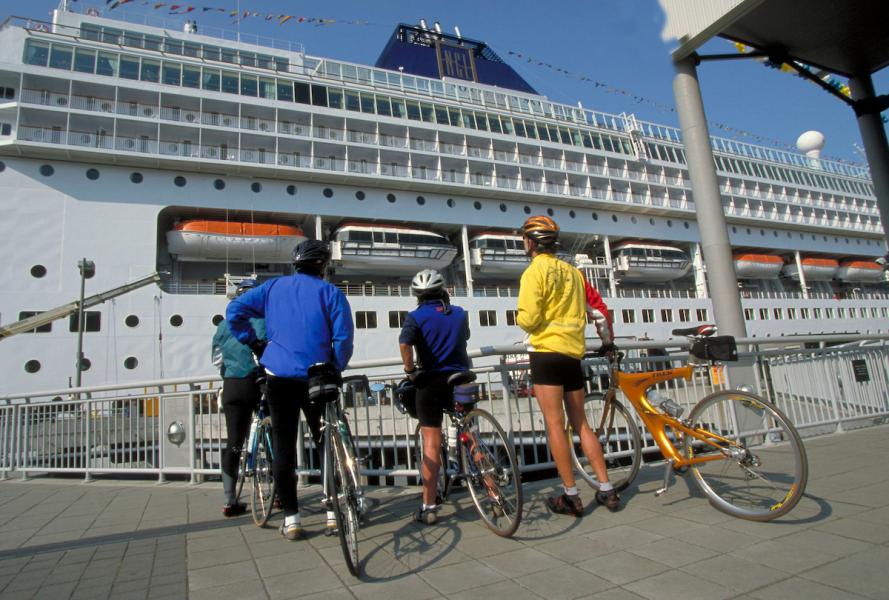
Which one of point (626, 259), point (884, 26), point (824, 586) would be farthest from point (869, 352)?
point (626, 259)

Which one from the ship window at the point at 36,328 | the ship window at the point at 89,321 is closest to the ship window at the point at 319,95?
the ship window at the point at 89,321

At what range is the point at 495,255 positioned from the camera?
2061 cm

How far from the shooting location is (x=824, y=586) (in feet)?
5.72

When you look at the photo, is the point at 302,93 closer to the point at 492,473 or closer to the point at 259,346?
the point at 259,346

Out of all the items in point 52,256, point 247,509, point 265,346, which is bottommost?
point 247,509

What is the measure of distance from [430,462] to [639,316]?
21137mm

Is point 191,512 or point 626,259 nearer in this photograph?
point 191,512

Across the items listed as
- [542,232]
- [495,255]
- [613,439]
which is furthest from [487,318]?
[542,232]

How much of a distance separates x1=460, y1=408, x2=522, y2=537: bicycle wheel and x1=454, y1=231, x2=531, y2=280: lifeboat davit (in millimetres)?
17670

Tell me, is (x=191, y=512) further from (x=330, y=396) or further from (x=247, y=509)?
(x=330, y=396)

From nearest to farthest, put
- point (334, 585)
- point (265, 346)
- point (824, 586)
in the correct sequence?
1. point (824, 586)
2. point (334, 585)
3. point (265, 346)

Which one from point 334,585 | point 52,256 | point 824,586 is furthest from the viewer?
point 52,256

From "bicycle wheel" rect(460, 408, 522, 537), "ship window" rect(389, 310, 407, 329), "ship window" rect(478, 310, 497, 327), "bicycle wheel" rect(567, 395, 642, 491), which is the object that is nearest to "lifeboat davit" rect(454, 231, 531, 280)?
"ship window" rect(478, 310, 497, 327)

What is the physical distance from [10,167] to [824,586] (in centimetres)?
2013
